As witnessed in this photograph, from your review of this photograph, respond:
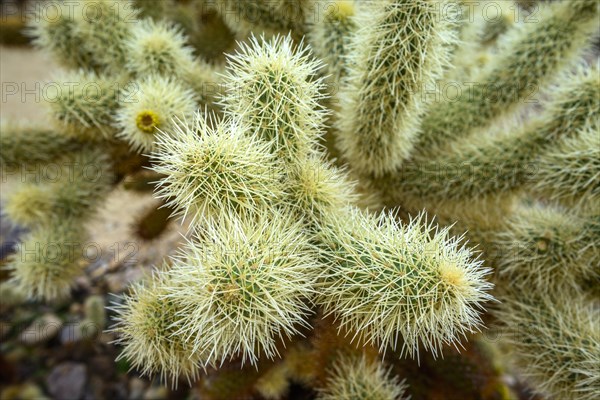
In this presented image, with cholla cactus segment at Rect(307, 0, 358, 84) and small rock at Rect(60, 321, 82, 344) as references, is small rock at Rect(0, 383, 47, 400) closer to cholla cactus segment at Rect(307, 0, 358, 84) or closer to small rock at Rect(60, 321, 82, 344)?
small rock at Rect(60, 321, 82, 344)

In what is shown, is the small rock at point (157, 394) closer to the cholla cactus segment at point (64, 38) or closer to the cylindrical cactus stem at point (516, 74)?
the cholla cactus segment at point (64, 38)

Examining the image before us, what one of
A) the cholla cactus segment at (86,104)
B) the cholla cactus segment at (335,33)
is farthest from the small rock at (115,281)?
the cholla cactus segment at (335,33)

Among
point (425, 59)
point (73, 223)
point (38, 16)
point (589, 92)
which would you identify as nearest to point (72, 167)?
point (73, 223)

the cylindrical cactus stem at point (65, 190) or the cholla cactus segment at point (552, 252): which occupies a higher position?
the cholla cactus segment at point (552, 252)

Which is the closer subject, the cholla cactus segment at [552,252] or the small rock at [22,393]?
the cholla cactus segment at [552,252]

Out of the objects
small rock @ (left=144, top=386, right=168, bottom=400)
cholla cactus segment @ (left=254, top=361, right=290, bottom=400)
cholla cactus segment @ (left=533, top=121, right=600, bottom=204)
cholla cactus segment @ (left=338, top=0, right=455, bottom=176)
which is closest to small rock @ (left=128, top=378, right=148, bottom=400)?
small rock @ (left=144, top=386, right=168, bottom=400)

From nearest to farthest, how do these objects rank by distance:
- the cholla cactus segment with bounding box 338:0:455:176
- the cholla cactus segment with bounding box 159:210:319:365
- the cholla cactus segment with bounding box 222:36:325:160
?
the cholla cactus segment with bounding box 159:210:319:365
the cholla cactus segment with bounding box 222:36:325:160
the cholla cactus segment with bounding box 338:0:455:176
